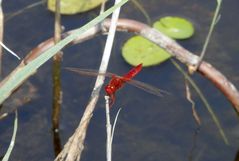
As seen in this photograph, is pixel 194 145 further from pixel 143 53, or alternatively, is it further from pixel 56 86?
pixel 56 86

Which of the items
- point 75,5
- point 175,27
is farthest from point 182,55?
point 75,5

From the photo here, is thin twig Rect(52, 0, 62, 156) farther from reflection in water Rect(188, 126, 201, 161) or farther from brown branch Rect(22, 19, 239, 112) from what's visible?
reflection in water Rect(188, 126, 201, 161)

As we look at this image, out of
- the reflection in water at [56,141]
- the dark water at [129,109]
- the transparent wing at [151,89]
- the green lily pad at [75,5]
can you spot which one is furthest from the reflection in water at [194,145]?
the green lily pad at [75,5]

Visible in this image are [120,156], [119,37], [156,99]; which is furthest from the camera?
[119,37]

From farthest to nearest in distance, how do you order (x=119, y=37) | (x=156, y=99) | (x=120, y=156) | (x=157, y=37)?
(x=119, y=37), (x=156, y=99), (x=120, y=156), (x=157, y=37)

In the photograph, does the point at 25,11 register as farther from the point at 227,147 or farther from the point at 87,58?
the point at 227,147

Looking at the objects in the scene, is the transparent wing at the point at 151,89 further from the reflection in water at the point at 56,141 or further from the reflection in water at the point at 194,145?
the reflection in water at the point at 56,141

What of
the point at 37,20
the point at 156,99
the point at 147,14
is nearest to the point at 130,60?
the point at 156,99
